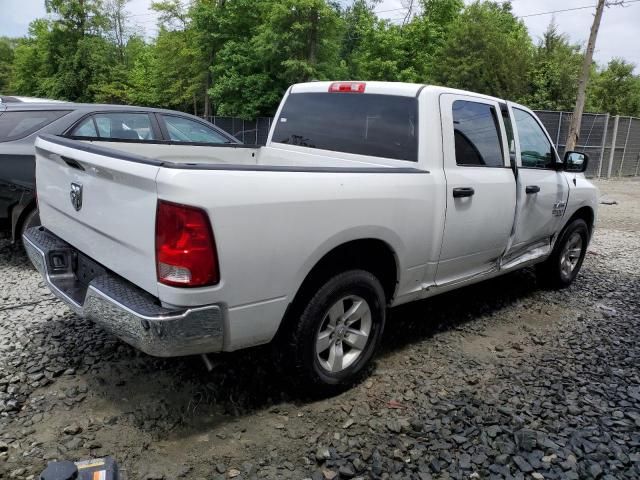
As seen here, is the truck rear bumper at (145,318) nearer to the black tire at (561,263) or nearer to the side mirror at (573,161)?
the side mirror at (573,161)

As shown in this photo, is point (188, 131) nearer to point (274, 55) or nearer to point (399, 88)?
point (399, 88)

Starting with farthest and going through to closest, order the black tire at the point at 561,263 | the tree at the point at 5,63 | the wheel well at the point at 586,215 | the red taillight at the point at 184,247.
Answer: the tree at the point at 5,63 → the wheel well at the point at 586,215 → the black tire at the point at 561,263 → the red taillight at the point at 184,247

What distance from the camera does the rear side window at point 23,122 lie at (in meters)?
5.27

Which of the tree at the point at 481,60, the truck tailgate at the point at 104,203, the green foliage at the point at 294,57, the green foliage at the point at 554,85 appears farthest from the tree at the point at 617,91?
the truck tailgate at the point at 104,203

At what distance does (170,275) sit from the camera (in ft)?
7.91

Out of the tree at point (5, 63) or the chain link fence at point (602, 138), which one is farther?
the tree at point (5, 63)

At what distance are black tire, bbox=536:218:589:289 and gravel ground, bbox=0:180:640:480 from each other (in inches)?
39.0

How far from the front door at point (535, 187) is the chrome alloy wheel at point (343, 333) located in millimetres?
1862

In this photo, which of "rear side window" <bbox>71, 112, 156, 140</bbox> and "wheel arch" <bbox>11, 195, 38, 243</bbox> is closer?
"wheel arch" <bbox>11, 195, 38, 243</bbox>

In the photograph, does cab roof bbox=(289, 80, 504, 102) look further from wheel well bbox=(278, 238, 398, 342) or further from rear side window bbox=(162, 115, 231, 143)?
rear side window bbox=(162, 115, 231, 143)

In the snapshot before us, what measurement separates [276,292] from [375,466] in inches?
39.1

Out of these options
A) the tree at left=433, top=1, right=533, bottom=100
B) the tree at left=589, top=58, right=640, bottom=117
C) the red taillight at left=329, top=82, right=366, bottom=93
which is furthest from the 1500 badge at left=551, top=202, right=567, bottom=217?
the tree at left=589, top=58, right=640, bottom=117

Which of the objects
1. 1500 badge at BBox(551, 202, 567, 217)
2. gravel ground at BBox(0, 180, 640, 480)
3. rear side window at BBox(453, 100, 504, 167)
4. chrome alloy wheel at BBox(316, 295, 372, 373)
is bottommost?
gravel ground at BBox(0, 180, 640, 480)

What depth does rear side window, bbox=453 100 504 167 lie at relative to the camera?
3.79 meters
